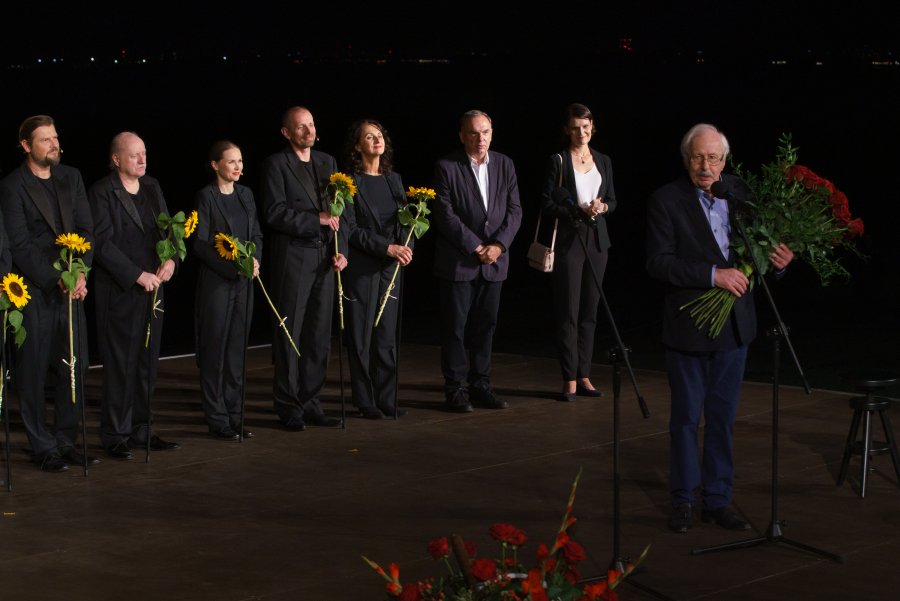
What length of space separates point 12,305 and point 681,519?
2863mm

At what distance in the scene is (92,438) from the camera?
6910mm

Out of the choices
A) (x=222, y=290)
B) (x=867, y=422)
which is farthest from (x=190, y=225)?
(x=867, y=422)

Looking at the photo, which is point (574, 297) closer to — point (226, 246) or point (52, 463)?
point (226, 246)

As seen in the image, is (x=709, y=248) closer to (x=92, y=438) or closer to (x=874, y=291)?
(x=92, y=438)

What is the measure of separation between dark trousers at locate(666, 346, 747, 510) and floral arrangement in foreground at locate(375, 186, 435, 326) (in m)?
2.26

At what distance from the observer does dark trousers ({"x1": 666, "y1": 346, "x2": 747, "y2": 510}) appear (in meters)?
5.21

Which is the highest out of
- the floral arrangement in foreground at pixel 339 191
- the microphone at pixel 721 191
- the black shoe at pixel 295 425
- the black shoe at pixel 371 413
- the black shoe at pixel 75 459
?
the microphone at pixel 721 191

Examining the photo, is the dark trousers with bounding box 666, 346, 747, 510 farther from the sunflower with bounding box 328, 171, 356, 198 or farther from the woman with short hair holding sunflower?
the woman with short hair holding sunflower

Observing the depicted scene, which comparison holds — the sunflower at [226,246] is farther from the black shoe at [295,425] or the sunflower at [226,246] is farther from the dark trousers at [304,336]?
the black shoe at [295,425]

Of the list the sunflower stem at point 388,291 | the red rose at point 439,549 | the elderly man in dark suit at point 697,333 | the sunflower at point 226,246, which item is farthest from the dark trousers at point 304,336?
the red rose at point 439,549

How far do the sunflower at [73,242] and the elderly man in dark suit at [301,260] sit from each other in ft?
3.63

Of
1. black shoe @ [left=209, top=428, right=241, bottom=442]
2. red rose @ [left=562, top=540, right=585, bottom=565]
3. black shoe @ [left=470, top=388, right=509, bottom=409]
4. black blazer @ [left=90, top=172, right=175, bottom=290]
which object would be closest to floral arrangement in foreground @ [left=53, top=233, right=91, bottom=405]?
black blazer @ [left=90, top=172, right=175, bottom=290]

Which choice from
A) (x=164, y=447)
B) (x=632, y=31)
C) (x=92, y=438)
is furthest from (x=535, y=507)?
(x=632, y=31)

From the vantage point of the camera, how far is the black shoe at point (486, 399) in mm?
7535
